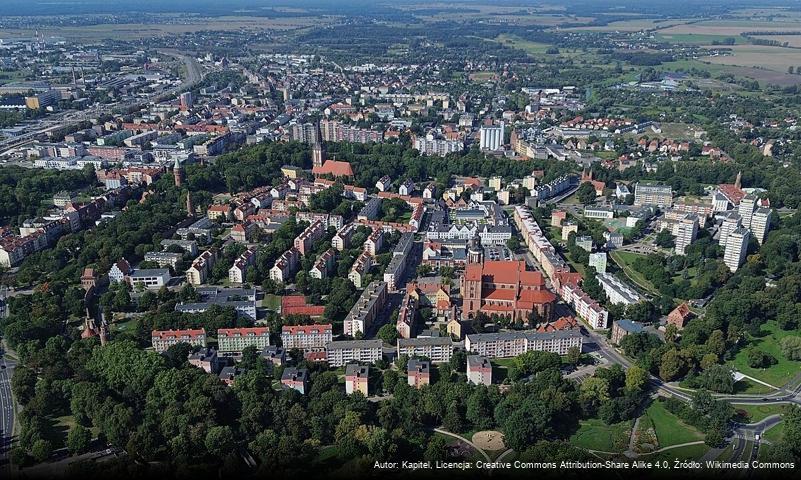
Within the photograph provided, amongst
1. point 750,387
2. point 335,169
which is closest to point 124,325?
point 335,169

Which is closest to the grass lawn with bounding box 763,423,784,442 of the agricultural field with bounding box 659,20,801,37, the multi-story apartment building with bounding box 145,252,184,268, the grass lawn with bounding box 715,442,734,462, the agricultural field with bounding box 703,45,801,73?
the grass lawn with bounding box 715,442,734,462

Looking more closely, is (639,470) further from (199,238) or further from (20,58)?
(20,58)

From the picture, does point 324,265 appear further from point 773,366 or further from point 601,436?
point 773,366

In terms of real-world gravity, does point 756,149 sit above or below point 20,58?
below

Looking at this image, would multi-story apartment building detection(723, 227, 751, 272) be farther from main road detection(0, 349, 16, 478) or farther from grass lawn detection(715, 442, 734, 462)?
main road detection(0, 349, 16, 478)

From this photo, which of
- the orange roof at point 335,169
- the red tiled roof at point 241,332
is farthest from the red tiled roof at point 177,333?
the orange roof at point 335,169

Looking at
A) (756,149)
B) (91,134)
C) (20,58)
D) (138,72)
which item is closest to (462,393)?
(756,149)
